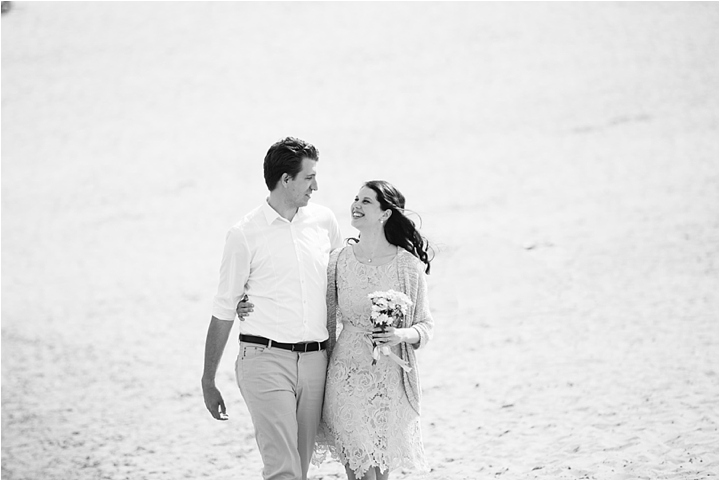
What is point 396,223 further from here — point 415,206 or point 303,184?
point 415,206

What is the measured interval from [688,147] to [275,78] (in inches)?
527

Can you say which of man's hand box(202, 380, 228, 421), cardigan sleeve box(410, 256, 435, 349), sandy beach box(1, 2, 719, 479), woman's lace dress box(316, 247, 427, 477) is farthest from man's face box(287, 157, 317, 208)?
→ sandy beach box(1, 2, 719, 479)

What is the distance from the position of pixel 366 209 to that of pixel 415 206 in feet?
49.2

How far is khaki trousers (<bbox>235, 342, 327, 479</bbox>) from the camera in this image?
4.44m

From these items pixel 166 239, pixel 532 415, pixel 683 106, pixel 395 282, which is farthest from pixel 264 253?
pixel 683 106

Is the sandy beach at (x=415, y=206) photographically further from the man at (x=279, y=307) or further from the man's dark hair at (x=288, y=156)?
the man's dark hair at (x=288, y=156)

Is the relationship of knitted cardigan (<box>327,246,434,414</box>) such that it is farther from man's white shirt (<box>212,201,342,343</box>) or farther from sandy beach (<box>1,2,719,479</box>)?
sandy beach (<box>1,2,719,479</box>)

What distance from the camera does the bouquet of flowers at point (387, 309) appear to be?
4.42m

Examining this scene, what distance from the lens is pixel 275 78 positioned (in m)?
28.7

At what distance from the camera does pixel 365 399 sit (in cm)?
466

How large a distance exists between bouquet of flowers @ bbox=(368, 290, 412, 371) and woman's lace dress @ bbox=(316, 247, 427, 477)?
0.18 m

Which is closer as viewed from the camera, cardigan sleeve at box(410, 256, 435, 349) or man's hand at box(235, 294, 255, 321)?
man's hand at box(235, 294, 255, 321)

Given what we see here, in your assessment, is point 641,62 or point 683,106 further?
point 641,62

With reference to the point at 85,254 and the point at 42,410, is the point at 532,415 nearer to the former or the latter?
the point at 42,410
